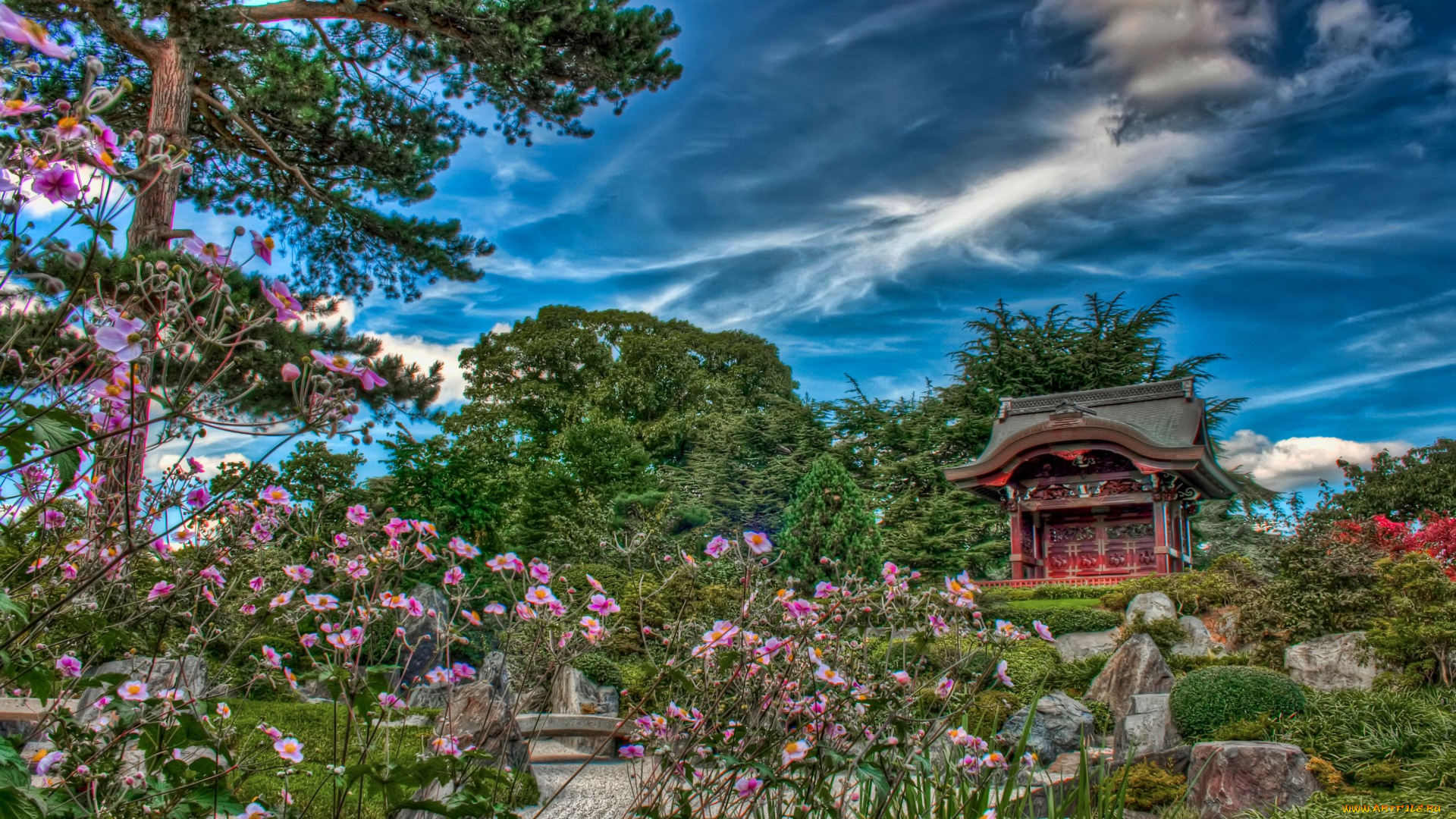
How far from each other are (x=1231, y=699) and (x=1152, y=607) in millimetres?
5342

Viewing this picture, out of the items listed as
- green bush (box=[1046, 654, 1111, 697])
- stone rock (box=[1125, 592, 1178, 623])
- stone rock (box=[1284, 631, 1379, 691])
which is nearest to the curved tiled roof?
stone rock (box=[1125, 592, 1178, 623])

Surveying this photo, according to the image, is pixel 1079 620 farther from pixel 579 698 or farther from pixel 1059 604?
pixel 579 698

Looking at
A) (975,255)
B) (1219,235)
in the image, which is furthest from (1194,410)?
(975,255)

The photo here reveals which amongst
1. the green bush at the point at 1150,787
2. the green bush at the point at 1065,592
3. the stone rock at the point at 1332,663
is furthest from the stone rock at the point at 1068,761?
the green bush at the point at 1065,592

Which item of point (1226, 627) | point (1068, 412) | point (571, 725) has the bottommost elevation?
point (571, 725)

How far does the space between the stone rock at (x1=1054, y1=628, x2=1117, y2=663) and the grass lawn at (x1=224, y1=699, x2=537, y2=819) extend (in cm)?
883

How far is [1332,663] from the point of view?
31.6 feet

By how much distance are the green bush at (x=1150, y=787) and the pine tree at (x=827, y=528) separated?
687 cm

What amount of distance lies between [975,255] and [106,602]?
18154 mm

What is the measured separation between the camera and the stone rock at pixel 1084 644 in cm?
1262

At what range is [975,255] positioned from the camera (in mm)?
19000

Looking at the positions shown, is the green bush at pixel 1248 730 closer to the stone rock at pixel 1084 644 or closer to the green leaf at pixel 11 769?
the stone rock at pixel 1084 644

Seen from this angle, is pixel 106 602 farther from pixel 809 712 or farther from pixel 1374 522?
pixel 1374 522

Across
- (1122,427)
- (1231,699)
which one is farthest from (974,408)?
(1231,699)
